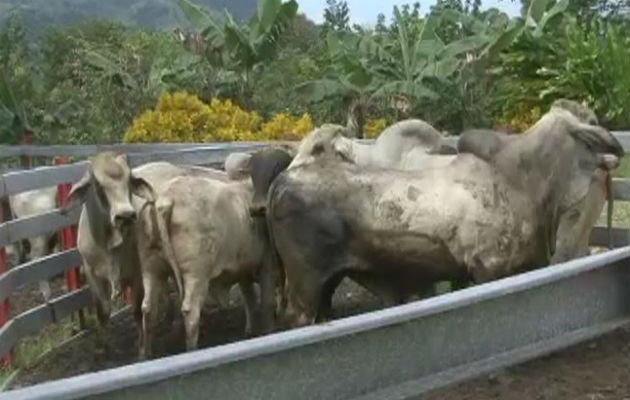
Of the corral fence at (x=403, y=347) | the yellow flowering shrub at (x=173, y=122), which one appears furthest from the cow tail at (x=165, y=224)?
the yellow flowering shrub at (x=173, y=122)

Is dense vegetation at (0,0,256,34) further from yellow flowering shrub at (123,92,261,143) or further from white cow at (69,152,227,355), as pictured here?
white cow at (69,152,227,355)

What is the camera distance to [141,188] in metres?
8.28

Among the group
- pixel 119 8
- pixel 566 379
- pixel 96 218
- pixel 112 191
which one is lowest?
pixel 119 8

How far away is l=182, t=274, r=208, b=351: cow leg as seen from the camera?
8.15m

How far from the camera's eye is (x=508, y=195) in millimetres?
8094

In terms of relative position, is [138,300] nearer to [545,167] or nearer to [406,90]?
[545,167]

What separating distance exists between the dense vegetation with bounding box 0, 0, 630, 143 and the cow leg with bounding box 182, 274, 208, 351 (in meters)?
9.17

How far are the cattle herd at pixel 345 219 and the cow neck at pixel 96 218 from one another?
11 millimetres

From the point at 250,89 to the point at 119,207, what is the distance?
14152mm

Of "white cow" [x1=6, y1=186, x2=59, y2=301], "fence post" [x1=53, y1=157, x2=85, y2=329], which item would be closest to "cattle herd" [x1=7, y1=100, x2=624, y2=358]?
"fence post" [x1=53, y1=157, x2=85, y2=329]

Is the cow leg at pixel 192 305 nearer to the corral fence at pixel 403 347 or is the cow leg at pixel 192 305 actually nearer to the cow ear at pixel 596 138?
the cow ear at pixel 596 138

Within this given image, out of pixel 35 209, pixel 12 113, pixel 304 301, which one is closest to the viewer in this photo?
pixel 304 301

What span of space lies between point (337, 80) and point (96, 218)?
12416mm

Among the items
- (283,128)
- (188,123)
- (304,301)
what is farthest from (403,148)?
(188,123)
